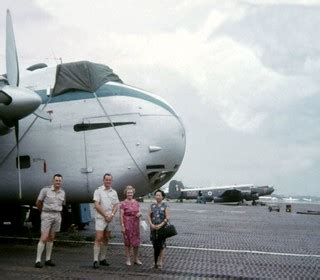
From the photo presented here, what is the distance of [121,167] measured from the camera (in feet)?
51.3

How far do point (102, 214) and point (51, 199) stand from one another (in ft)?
4.62

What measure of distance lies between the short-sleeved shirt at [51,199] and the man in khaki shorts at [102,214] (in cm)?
96

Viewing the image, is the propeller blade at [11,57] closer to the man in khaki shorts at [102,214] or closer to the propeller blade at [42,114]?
the propeller blade at [42,114]

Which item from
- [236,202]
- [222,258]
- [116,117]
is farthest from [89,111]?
[236,202]

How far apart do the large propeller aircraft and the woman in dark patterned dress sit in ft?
10.6

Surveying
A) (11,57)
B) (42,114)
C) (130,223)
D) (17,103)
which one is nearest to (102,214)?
(130,223)

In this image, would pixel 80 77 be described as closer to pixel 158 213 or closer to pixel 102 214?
pixel 102 214

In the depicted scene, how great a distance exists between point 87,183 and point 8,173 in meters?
2.94

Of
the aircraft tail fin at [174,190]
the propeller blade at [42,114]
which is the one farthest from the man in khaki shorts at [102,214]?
the aircraft tail fin at [174,190]

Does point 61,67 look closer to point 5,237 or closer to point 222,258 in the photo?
point 5,237

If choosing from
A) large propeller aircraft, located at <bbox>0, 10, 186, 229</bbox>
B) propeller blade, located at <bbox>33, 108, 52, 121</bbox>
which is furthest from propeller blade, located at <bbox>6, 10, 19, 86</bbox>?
propeller blade, located at <bbox>33, 108, 52, 121</bbox>

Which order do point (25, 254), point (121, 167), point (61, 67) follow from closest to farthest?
1. point (25, 254)
2. point (121, 167)
3. point (61, 67)

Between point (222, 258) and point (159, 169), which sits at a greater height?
point (159, 169)

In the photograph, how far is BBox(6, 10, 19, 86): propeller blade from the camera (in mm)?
14695
